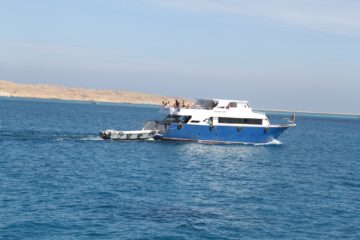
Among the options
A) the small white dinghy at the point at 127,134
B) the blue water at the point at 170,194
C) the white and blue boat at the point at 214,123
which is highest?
the white and blue boat at the point at 214,123

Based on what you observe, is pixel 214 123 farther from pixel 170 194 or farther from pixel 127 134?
pixel 170 194

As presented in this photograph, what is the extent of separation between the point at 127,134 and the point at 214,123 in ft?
38.0

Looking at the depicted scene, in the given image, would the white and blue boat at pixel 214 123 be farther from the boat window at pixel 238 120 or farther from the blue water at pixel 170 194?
the blue water at pixel 170 194

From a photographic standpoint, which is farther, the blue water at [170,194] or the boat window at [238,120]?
the boat window at [238,120]

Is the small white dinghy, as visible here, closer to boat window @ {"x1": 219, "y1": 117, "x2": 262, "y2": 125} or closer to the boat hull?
the boat hull

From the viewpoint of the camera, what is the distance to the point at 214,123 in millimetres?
71938

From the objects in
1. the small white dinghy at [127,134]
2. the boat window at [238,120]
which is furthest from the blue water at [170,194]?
the boat window at [238,120]

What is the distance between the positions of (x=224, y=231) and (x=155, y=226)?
12.0 ft

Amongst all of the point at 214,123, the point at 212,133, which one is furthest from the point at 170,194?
the point at 212,133

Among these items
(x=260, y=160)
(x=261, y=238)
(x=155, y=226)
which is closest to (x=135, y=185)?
(x=155, y=226)

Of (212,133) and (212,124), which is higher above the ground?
(212,124)

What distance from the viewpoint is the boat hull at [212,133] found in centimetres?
7169

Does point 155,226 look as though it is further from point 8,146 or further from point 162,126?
point 162,126

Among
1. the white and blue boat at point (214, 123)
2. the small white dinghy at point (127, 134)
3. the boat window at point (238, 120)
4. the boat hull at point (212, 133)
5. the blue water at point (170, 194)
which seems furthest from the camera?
the small white dinghy at point (127, 134)
